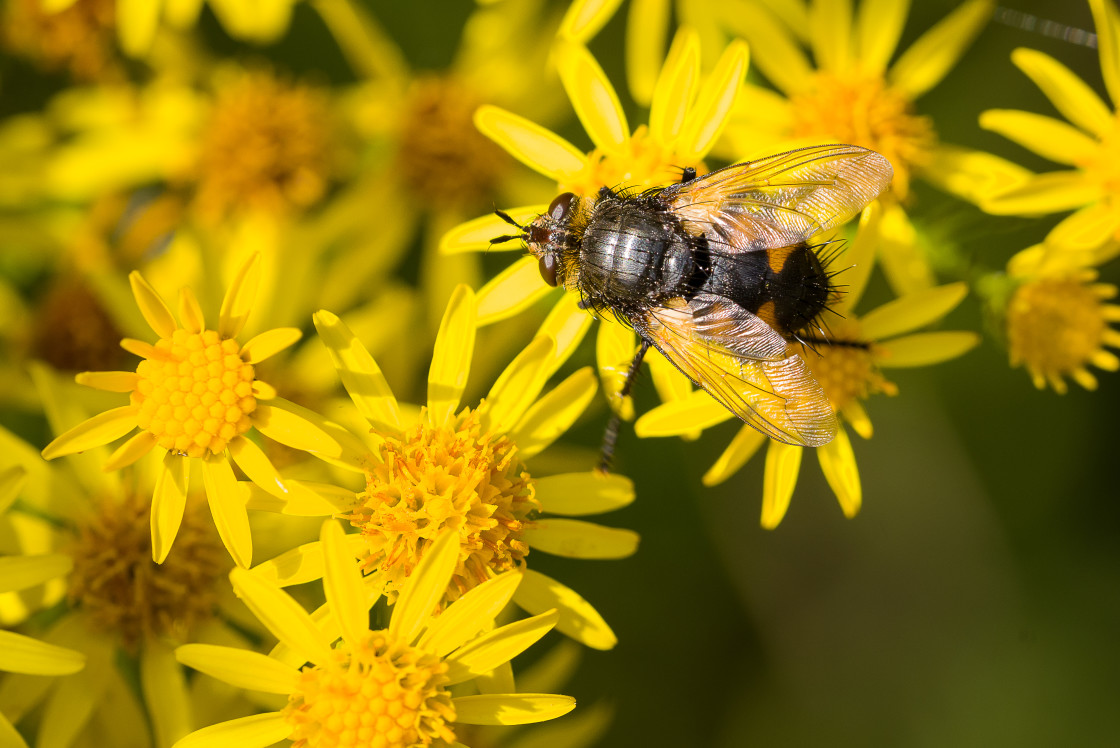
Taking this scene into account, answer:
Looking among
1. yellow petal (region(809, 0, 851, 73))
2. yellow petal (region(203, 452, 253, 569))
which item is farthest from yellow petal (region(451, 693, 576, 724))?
yellow petal (region(809, 0, 851, 73))

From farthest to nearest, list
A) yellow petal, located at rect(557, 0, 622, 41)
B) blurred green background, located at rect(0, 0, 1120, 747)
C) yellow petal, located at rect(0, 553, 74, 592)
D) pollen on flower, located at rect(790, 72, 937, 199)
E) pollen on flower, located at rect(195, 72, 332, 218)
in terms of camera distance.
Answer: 1. blurred green background, located at rect(0, 0, 1120, 747)
2. pollen on flower, located at rect(195, 72, 332, 218)
3. pollen on flower, located at rect(790, 72, 937, 199)
4. yellow petal, located at rect(557, 0, 622, 41)
5. yellow petal, located at rect(0, 553, 74, 592)

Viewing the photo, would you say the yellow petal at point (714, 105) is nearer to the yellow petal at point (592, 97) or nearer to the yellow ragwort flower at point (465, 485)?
the yellow petal at point (592, 97)

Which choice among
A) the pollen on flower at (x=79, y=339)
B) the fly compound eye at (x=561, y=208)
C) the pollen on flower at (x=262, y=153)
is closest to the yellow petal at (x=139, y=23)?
the pollen on flower at (x=262, y=153)

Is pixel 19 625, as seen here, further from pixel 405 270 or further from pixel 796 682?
pixel 796 682

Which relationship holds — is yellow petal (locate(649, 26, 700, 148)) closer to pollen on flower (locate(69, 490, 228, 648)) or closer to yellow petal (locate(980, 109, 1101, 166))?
yellow petal (locate(980, 109, 1101, 166))

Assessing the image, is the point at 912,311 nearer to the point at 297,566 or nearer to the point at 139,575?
the point at 297,566

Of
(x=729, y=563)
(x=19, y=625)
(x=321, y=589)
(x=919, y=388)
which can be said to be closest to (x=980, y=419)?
(x=919, y=388)
